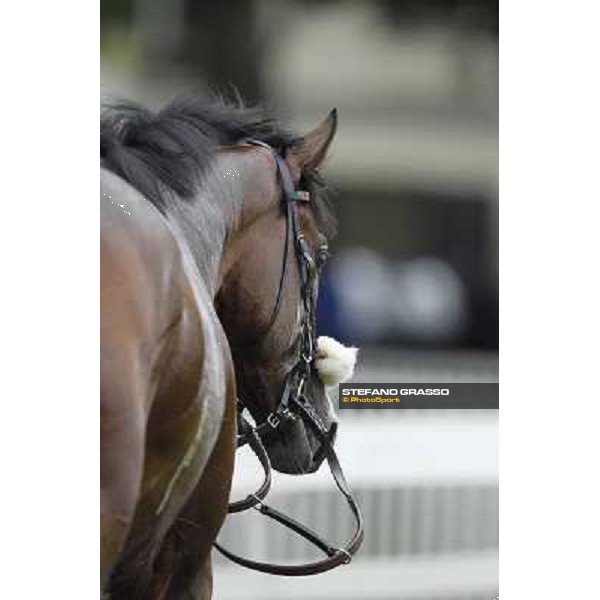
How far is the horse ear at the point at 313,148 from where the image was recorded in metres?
2.46

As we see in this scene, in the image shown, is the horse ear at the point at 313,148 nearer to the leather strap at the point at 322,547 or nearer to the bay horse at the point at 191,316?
the bay horse at the point at 191,316

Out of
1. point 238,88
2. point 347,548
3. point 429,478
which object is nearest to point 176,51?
point 238,88

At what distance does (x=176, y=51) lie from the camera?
7.15ft

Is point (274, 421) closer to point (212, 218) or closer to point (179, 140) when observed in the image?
point (212, 218)

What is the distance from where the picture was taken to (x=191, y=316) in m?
1.81

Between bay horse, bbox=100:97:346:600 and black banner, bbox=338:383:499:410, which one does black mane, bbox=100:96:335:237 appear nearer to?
bay horse, bbox=100:97:346:600

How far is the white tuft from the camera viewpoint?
250cm

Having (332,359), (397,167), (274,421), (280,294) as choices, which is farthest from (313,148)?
(274,421)

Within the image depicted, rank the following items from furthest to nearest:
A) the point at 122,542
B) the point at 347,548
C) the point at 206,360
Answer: the point at 347,548, the point at 206,360, the point at 122,542

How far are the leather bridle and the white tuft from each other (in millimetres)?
16

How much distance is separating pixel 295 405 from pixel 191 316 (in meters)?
0.70

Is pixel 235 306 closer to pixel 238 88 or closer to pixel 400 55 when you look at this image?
pixel 238 88

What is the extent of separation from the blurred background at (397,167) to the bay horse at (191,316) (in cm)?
6
